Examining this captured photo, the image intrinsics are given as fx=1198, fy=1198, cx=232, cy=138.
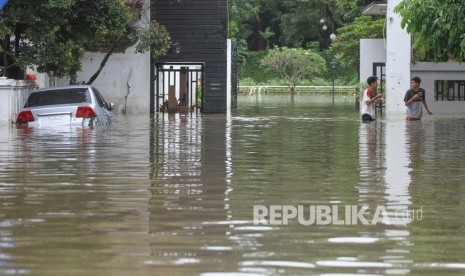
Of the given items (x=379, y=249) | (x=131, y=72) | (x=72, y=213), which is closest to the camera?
(x=379, y=249)

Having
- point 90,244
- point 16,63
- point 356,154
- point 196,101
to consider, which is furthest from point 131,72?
point 90,244

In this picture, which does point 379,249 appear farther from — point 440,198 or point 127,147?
point 127,147

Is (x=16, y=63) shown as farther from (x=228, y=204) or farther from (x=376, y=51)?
(x=228, y=204)

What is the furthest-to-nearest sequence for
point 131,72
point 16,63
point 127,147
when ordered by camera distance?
point 131,72 → point 16,63 → point 127,147

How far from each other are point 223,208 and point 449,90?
36277mm

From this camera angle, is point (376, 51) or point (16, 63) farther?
point (376, 51)

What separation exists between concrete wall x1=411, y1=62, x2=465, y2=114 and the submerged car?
65.2 ft

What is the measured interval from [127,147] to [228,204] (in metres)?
9.82

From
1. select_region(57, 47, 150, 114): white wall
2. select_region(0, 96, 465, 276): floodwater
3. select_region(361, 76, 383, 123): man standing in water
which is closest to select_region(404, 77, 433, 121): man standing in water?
select_region(361, 76, 383, 123): man standing in water

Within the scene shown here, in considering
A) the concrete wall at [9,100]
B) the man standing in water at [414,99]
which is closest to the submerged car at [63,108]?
the concrete wall at [9,100]

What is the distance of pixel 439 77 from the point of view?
45.8m

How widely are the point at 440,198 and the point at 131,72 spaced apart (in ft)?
118

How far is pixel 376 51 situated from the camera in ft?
162

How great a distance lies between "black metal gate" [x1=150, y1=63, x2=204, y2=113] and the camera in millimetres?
49281
